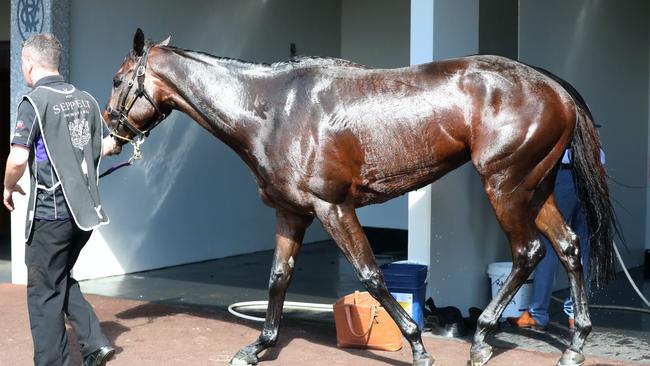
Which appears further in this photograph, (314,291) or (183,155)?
(183,155)

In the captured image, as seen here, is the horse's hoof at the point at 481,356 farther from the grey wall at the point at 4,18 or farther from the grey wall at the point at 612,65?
the grey wall at the point at 4,18

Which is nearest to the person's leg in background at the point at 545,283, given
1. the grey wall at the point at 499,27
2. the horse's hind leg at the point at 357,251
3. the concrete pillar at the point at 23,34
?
the grey wall at the point at 499,27

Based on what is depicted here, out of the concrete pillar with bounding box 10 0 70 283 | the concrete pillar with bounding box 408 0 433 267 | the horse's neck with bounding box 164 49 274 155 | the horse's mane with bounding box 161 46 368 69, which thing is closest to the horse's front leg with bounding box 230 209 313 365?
the horse's neck with bounding box 164 49 274 155

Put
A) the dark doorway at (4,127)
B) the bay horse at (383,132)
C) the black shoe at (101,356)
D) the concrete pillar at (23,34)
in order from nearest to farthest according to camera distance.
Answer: the black shoe at (101,356)
the bay horse at (383,132)
the concrete pillar at (23,34)
the dark doorway at (4,127)

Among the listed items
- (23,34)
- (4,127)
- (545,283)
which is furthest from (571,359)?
(4,127)

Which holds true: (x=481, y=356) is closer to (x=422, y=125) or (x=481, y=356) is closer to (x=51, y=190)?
(x=422, y=125)

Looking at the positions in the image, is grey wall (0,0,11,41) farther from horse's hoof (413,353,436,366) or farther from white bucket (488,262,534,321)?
horse's hoof (413,353,436,366)

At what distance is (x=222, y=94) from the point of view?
523cm

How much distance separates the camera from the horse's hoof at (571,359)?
5.07m

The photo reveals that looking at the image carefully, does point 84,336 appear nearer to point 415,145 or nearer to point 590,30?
point 415,145

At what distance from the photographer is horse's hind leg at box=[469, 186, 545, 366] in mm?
4988

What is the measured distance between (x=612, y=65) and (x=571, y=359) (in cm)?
437

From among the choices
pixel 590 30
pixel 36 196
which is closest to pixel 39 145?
pixel 36 196

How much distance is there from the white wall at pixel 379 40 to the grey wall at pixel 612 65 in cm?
281
